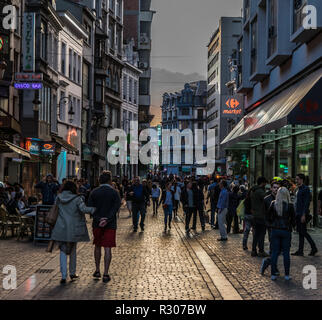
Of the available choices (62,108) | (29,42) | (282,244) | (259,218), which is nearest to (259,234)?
(259,218)

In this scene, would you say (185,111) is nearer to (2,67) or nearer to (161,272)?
(2,67)

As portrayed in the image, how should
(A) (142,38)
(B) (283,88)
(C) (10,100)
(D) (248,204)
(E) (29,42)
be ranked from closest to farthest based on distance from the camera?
(D) (248,204), (B) (283,88), (E) (29,42), (C) (10,100), (A) (142,38)

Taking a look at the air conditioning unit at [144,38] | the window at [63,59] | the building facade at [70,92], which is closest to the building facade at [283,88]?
the building facade at [70,92]

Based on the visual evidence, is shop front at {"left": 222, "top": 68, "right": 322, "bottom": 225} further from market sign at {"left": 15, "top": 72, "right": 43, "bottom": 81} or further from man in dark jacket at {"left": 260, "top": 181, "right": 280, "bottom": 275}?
market sign at {"left": 15, "top": 72, "right": 43, "bottom": 81}

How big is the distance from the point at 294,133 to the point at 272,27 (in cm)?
484

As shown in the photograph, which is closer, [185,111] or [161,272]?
[161,272]

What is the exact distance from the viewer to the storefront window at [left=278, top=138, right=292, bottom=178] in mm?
28039

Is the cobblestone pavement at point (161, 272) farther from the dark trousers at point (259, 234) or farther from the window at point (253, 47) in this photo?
the window at point (253, 47)

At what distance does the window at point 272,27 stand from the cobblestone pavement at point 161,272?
34.0 ft

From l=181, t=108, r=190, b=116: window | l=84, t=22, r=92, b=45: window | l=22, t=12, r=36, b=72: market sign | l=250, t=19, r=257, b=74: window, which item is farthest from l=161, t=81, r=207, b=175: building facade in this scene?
l=22, t=12, r=36, b=72: market sign

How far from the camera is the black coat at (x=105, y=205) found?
40.0 ft

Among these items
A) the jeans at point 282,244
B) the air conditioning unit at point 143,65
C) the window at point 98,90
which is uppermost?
the air conditioning unit at point 143,65

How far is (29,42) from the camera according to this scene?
34062 millimetres
